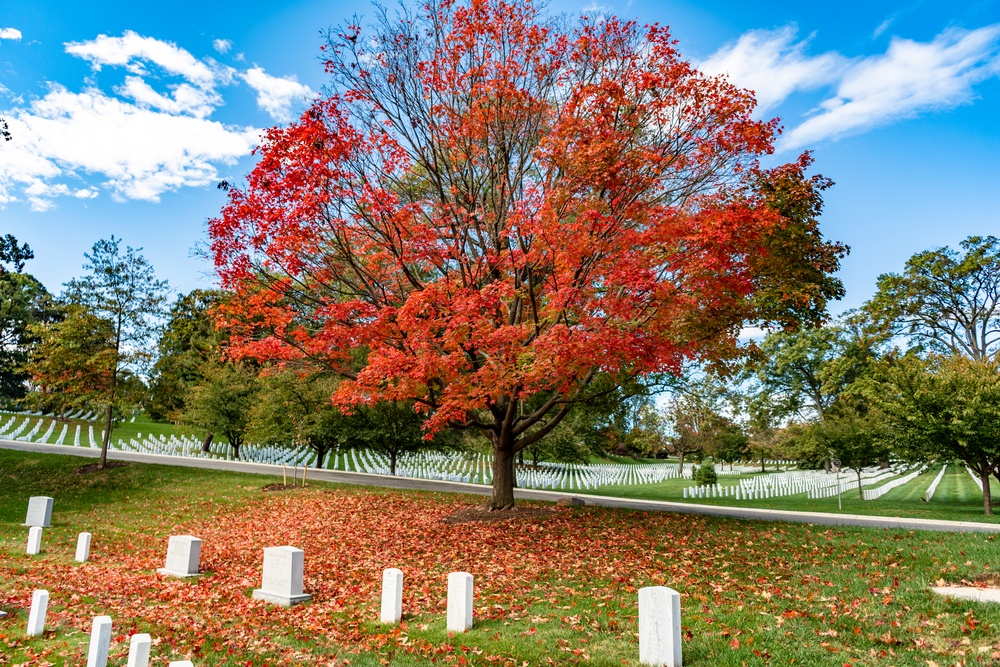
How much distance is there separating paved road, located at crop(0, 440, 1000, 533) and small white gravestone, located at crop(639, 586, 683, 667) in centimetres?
1020

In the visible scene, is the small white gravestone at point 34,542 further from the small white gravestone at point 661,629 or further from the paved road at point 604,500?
the small white gravestone at point 661,629

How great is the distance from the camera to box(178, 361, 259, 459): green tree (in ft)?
104

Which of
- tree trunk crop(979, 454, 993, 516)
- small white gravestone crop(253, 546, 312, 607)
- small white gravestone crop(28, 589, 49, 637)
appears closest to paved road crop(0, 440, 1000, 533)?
tree trunk crop(979, 454, 993, 516)

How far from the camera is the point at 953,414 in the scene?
1867 centimetres

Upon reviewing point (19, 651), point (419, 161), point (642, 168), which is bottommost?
point (19, 651)

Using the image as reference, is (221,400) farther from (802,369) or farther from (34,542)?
(802,369)

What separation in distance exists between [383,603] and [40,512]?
13.1 meters

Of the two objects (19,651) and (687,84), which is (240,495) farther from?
(687,84)

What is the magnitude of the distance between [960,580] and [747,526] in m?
5.29

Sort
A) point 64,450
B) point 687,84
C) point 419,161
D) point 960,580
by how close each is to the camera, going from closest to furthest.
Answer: point 960,580
point 687,84
point 419,161
point 64,450

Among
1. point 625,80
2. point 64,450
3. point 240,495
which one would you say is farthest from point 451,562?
point 64,450

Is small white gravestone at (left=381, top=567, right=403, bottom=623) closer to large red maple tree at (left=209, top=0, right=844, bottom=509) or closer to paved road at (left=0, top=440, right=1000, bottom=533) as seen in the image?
large red maple tree at (left=209, top=0, right=844, bottom=509)

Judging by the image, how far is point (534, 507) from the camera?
15.8m

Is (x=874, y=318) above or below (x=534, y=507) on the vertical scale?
above
